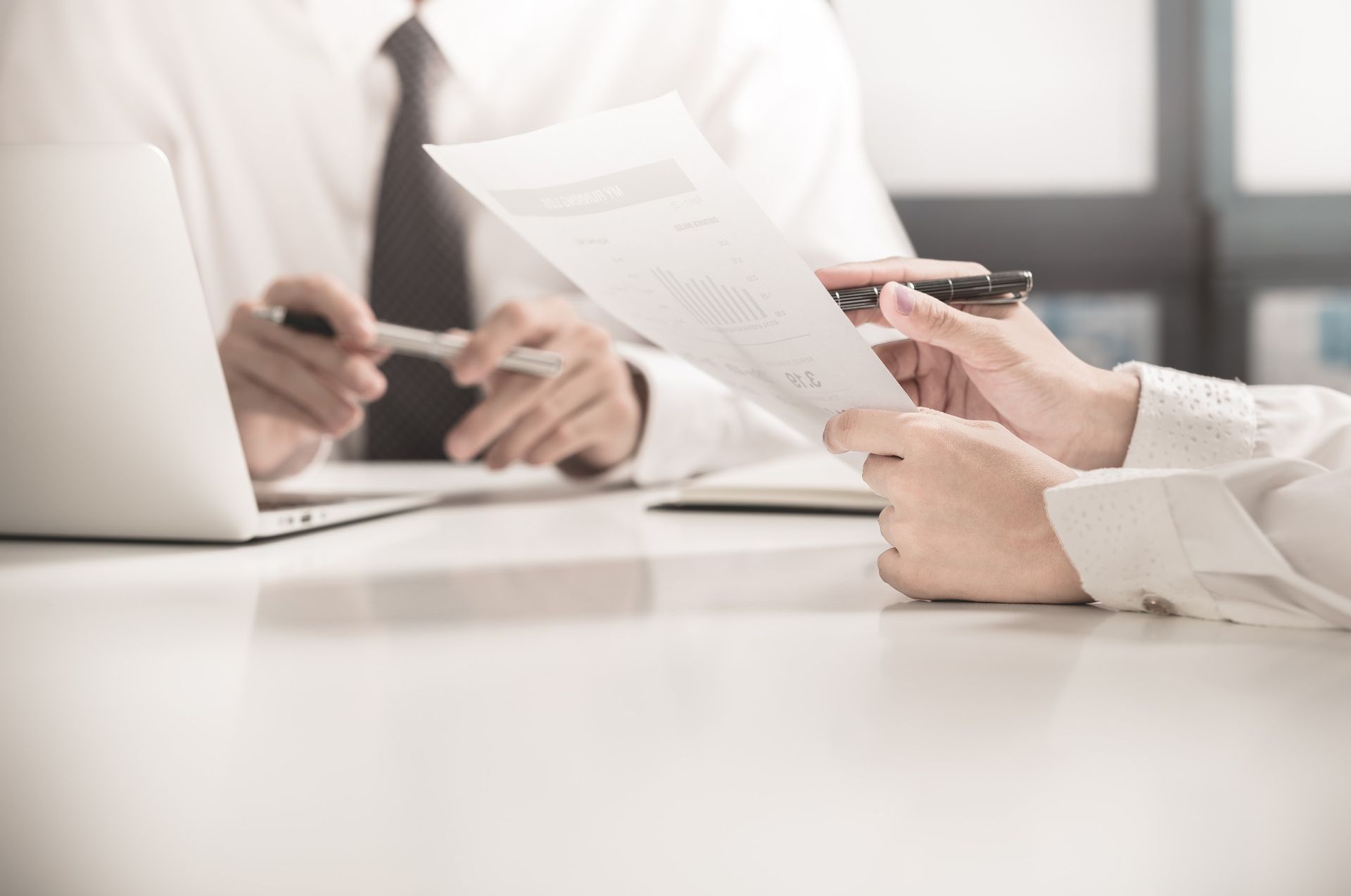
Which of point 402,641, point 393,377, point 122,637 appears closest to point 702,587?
point 402,641

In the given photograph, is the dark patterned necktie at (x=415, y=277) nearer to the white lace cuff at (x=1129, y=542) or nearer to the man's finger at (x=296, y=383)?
the man's finger at (x=296, y=383)

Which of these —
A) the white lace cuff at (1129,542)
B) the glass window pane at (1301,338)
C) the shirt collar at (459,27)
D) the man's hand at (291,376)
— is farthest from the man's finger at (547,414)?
the glass window pane at (1301,338)

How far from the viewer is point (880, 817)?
30 centimetres

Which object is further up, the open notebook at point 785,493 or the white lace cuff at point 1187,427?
the white lace cuff at point 1187,427

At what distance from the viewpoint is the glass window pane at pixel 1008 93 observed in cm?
208

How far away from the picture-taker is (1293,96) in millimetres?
2059

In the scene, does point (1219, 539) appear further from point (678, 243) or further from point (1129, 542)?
point (678, 243)

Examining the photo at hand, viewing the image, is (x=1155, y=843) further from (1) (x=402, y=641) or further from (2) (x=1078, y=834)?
(1) (x=402, y=641)

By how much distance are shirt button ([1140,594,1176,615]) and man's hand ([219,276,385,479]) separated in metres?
0.74

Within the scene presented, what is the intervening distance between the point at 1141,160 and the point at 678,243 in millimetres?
1862

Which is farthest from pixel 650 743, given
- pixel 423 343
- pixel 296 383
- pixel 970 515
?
pixel 296 383

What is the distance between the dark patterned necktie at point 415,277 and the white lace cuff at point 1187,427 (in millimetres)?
1100

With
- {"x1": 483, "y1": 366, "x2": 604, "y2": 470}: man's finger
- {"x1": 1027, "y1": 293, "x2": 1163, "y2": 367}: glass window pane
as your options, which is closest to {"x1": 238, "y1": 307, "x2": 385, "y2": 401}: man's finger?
{"x1": 483, "y1": 366, "x2": 604, "y2": 470}: man's finger

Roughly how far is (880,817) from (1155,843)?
0.23 ft
